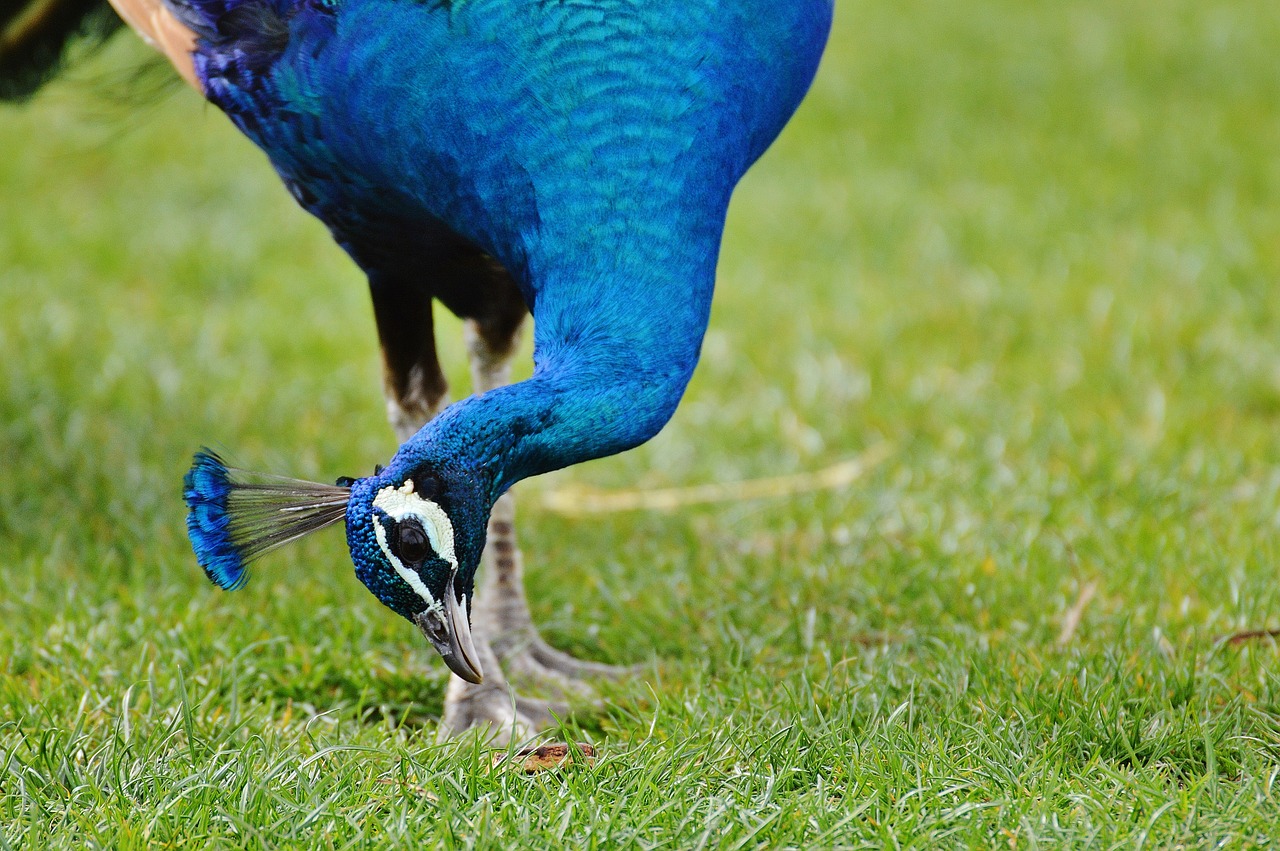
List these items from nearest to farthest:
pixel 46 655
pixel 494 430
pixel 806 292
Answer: pixel 494 430
pixel 46 655
pixel 806 292

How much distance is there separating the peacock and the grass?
46cm

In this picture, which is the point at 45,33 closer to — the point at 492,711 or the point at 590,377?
the point at 492,711

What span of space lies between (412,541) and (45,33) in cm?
272

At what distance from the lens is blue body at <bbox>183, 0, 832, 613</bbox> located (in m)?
2.57

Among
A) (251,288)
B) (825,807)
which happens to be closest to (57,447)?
(251,288)

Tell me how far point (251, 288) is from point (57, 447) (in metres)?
1.98

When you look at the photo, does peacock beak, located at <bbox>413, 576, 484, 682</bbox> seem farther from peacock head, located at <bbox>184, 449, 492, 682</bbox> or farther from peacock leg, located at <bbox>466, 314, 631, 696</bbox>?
peacock leg, located at <bbox>466, 314, 631, 696</bbox>

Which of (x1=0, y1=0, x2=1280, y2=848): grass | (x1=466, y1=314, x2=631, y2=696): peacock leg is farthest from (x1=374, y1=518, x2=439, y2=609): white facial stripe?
(x1=466, y1=314, x2=631, y2=696): peacock leg

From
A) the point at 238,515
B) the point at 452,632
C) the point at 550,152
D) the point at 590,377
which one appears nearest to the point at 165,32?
the point at 550,152

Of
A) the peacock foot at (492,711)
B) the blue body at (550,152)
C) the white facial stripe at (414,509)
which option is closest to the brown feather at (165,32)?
the blue body at (550,152)

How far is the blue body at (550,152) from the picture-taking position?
2.57 metres

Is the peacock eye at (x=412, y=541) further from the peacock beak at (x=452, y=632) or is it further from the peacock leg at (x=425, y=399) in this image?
the peacock leg at (x=425, y=399)

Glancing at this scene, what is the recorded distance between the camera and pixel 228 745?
9.88ft

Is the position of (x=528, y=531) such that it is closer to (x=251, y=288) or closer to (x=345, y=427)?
(x=345, y=427)
